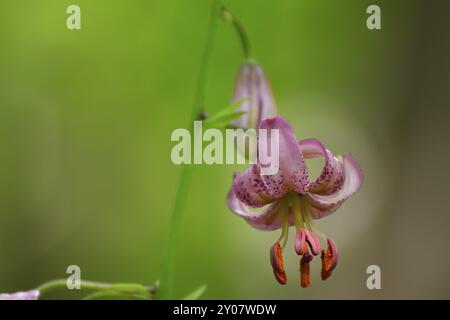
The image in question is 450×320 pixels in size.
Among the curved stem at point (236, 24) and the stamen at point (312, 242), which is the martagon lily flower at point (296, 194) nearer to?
the stamen at point (312, 242)

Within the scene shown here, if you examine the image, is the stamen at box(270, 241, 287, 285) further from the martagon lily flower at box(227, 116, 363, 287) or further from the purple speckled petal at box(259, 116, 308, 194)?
the purple speckled petal at box(259, 116, 308, 194)

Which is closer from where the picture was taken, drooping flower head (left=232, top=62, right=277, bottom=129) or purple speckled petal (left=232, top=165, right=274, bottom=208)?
purple speckled petal (left=232, top=165, right=274, bottom=208)

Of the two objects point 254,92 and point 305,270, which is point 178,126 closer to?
point 254,92

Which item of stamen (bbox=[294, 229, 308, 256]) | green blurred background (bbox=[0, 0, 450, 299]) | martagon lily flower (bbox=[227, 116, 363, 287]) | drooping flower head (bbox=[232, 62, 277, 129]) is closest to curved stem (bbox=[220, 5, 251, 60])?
drooping flower head (bbox=[232, 62, 277, 129])

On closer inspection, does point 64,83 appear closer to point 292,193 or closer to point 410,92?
point 410,92

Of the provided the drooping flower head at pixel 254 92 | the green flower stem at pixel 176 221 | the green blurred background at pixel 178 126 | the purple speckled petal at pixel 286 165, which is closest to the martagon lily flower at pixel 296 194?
the purple speckled petal at pixel 286 165

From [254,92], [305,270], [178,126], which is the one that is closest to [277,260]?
[305,270]
